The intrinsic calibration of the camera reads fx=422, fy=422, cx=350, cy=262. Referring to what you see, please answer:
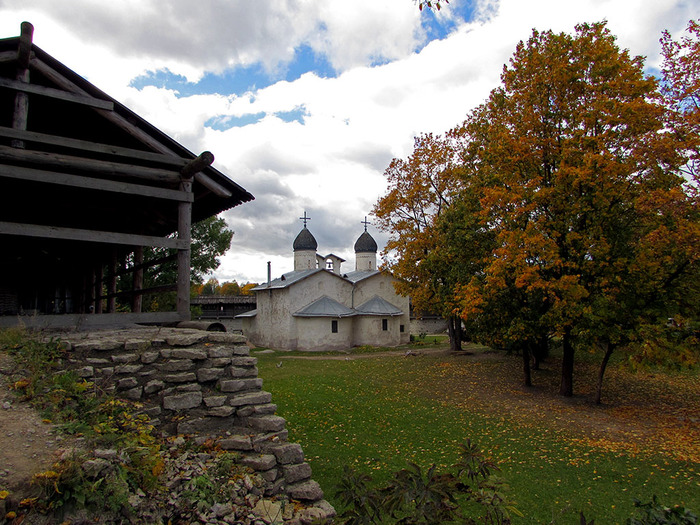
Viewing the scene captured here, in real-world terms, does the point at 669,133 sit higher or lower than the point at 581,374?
higher

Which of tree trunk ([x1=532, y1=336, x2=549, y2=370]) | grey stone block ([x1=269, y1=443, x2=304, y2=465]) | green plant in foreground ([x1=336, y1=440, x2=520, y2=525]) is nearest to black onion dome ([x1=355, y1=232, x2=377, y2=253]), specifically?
tree trunk ([x1=532, y1=336, x2=549, y2=370])

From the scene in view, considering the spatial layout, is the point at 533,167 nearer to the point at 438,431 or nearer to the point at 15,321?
the point at 438,431

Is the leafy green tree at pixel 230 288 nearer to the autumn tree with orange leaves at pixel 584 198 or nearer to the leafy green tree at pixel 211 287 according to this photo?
the leafy green tree at pixel 211 287

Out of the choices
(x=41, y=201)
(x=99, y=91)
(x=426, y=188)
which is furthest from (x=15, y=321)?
(x=426, y=188)

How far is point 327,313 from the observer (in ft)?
89.8

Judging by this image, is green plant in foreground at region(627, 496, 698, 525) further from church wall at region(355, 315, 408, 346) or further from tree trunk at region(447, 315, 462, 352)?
church wall at region(355, 315, 408, 346)

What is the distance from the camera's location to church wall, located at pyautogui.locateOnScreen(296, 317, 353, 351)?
2728 cm

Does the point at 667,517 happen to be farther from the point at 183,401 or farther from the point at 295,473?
the point at 183,401

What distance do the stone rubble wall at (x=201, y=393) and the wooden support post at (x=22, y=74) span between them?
154 inches

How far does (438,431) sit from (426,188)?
15550 millimetres

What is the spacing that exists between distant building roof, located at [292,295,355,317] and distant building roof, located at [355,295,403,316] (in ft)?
3.06

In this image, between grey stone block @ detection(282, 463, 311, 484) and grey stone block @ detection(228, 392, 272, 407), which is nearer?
grey stone block @ detection(282, 463, 311, 484)

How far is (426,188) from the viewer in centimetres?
2325

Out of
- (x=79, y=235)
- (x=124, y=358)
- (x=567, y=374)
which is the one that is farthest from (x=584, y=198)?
(x=79, y=235)
